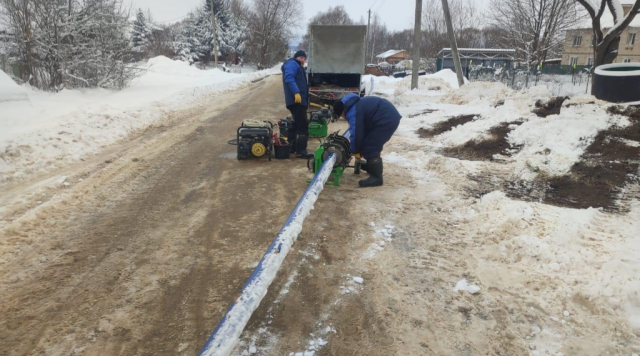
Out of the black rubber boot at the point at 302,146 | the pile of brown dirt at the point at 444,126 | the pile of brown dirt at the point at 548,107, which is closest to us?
the black rubber boot at the point at 302,146

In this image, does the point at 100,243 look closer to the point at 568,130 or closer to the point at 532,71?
the point at 568,130

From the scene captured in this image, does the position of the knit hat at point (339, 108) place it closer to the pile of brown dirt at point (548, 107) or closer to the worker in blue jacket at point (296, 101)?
the worker in blue jacket at point (296, 101)

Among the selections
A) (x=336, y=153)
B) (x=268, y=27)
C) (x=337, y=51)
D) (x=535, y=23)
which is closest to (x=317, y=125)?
(x=336, y=153)

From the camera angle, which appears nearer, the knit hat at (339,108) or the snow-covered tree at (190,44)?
the knit hat at (339,108)

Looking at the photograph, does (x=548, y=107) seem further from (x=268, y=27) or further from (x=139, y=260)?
(x=268, y=27)

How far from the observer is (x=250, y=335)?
297cm

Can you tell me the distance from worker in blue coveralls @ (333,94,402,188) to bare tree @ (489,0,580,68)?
2076 cm

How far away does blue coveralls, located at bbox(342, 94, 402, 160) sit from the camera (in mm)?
6047

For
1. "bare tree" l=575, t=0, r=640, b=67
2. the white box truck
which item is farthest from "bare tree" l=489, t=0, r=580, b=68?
the white box truck

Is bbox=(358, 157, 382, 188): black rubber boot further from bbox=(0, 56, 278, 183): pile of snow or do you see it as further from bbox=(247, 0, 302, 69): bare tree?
bbox=(247, 0, 302, 69): bare tree

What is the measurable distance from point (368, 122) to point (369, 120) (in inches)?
1.4

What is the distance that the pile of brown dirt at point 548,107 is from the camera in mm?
9602

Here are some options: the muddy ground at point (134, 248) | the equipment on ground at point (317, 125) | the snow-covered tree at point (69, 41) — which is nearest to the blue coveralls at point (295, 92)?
the equipment on ground at point (317, 125)

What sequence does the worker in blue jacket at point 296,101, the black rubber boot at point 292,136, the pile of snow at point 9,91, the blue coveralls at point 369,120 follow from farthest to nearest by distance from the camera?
1. the pile of snow at point 9,91
2. the black rubber boot at point 292,136
3. the worker in blue jacket at point 296,101
4. the blue coveralls at point 369,120
